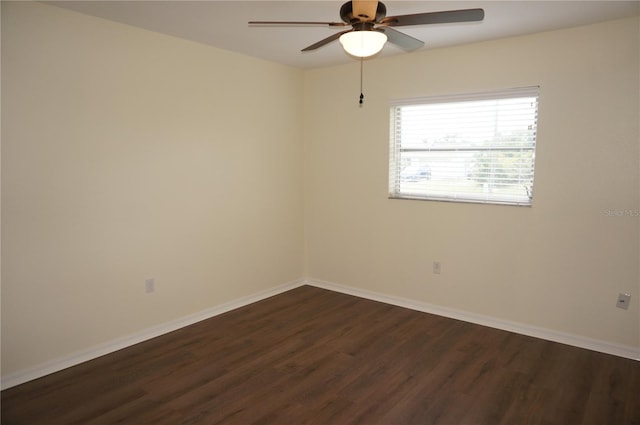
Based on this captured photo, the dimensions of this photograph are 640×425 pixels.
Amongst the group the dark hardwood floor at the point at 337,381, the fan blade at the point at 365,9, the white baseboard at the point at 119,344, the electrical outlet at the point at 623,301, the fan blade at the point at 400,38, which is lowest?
the dark hardwood floor at the point at 337,381

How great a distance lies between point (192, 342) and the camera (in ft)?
10.9

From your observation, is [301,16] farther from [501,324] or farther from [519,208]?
[501,324]

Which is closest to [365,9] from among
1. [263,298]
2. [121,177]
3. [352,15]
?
[352,15]

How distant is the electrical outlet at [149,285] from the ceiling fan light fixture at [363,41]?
94.2 inches

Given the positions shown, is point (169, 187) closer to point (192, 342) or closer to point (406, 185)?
point (192, 342)

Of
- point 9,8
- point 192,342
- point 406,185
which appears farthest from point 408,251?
point 9,8

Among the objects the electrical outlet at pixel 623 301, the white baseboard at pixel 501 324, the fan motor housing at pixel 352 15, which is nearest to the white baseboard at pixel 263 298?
the white baseboard at pixel 501 324

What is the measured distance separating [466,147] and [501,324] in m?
1.60

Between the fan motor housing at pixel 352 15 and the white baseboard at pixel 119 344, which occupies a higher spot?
the fan motor housing at pixel 352 15

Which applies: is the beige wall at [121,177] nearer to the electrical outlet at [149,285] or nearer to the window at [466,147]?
the electrical outlet at [149,285]

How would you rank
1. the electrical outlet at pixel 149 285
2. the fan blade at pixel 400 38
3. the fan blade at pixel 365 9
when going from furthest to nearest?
the electrical outlet at pixel 149 285, the fan blade at pixel 400 38, the fan blade at pixel 365 9

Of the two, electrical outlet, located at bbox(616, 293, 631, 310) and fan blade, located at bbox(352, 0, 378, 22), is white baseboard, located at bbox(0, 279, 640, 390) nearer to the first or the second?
electrical outlet, located at bbox(616, 293, 631, 310)

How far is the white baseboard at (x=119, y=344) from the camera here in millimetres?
2688

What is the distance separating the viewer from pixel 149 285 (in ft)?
11.1
